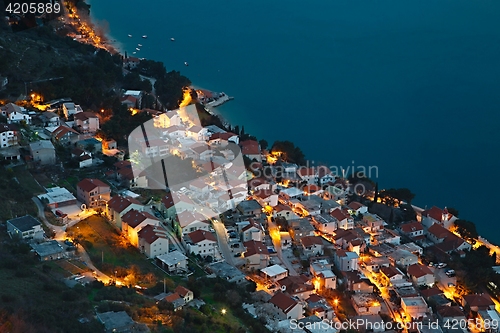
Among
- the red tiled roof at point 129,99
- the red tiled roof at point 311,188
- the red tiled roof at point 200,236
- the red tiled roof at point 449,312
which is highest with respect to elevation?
the red tiled roof at point 129,99

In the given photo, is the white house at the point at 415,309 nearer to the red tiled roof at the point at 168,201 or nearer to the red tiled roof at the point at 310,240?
the red tiled roof at the point at 310,240

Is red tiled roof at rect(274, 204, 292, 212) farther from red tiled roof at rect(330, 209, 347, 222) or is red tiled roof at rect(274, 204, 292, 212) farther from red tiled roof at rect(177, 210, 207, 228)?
red tiled roof at rect(177, 210, 207, 228)

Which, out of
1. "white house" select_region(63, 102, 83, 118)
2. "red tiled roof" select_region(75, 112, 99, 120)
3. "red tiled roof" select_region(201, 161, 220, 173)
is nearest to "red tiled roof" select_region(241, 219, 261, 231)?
"red tiled roof" select_region(201, 161, 220, 173)

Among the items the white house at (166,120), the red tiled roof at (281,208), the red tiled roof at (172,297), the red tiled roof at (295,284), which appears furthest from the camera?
the white house at (166,120)

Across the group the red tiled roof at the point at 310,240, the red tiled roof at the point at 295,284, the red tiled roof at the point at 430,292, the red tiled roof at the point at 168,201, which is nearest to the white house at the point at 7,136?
the red tiled roof at the point at 168,201

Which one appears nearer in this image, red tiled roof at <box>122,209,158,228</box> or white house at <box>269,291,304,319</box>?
white house at <box>269,291,304,319</box>

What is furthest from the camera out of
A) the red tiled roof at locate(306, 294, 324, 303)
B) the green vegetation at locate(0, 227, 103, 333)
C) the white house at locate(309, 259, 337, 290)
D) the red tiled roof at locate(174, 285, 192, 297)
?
the white house at locate(309, 259, 337, 290)
